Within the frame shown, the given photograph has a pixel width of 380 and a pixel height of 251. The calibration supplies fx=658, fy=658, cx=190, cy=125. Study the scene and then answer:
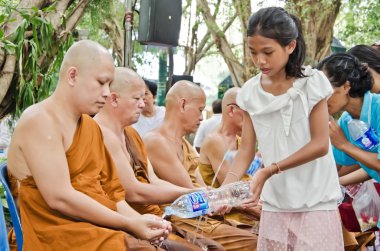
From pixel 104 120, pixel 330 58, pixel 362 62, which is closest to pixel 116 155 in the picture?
pixel 104 120

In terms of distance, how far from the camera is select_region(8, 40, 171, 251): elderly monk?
273 cm

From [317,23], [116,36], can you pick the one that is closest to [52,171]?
[317,23]

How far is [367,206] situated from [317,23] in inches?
310

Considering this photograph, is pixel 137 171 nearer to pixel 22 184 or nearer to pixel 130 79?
pixel 130 79

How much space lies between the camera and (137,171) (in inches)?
150

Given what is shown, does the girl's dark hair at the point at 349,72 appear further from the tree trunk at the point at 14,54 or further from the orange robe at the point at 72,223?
the tree trunk at the point at 14,54

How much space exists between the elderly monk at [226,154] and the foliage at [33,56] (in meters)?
1.38

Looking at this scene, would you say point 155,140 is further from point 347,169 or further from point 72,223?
point 72,223

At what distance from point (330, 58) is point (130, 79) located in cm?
114

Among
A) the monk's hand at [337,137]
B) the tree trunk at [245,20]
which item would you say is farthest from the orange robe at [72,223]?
the tree trunk at [245,20]

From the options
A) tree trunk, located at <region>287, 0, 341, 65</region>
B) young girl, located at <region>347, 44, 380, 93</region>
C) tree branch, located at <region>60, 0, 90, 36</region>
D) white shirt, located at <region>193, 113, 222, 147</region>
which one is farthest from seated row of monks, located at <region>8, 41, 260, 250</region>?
tree trunk, located at <region>287, 0, 341, 65</region>

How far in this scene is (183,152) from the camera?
452 centimetres

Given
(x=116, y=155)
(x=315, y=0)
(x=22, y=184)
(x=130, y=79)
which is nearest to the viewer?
(x=22, y=184)

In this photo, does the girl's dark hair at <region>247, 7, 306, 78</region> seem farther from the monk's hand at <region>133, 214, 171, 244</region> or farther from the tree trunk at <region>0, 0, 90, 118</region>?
the tree trunk at <region>0, 0, 90, 118</region>
